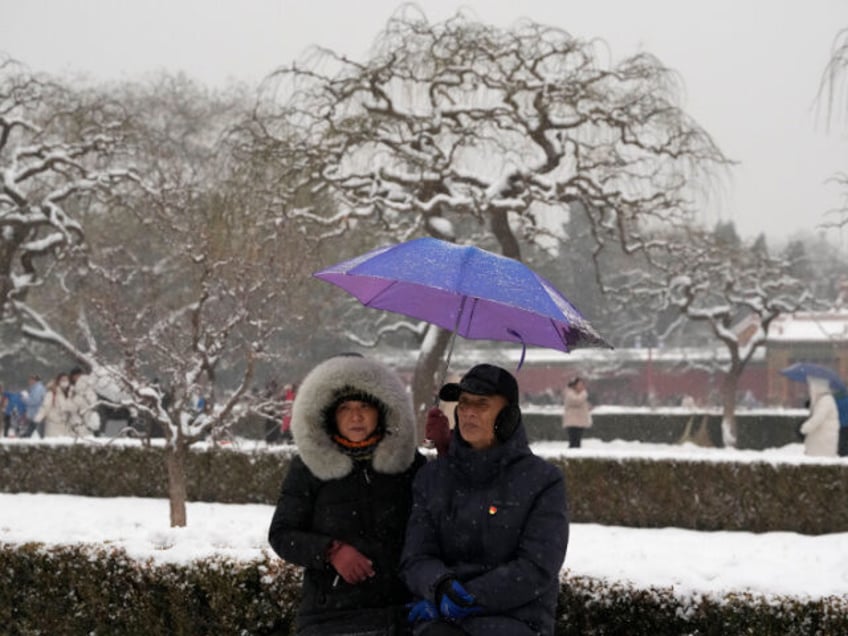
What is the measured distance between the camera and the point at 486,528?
350cm

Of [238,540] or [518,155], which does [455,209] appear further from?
[238,540]

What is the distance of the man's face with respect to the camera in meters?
3.58

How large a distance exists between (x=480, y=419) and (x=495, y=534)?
373mm

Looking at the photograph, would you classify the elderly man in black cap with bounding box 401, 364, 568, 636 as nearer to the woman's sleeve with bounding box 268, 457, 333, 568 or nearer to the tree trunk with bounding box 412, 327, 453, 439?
the woman's sleeve with bounding box 268, 457, 333, 568

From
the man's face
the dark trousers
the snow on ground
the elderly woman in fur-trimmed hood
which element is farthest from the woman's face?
the dark trousers

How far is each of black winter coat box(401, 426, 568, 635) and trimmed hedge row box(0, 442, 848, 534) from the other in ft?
32.2

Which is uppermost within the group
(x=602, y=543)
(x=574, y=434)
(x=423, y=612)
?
(x=423, y=612)

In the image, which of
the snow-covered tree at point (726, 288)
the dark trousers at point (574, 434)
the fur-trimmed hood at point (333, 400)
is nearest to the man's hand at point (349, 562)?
the fur-trimmed hood at point (333, 400)

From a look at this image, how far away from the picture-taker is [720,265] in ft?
90.6

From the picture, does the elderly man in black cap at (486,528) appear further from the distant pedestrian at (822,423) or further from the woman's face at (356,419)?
the distant pedestrian at (822,423)

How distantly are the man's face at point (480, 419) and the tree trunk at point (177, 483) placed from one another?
27.9 ft

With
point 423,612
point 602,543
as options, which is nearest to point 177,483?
point 602,543

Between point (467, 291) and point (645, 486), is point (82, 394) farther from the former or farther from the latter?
point (467, 291)

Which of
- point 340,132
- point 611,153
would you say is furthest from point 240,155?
point 611,153
